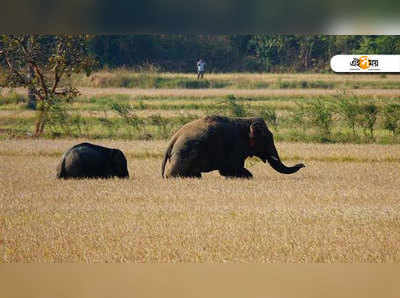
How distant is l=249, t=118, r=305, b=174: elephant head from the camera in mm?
11039

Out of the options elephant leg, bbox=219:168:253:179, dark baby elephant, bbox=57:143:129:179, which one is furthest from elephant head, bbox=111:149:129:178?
elephant leg, bbox=219:168:253:179

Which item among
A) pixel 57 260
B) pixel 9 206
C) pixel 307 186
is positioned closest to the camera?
pixel 57 260

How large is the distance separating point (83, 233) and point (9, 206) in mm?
1538

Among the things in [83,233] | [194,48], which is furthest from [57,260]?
[194,48]

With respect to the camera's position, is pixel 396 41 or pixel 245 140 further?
pixel 245 140

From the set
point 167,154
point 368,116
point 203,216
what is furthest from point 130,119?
point 203,216

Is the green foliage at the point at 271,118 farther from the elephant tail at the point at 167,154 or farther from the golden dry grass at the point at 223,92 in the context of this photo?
the elephant tail at the point at 167,154

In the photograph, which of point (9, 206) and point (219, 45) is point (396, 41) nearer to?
point (9, 206)

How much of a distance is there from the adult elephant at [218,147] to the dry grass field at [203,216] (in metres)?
0.24

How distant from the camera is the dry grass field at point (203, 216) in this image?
22.7 ft

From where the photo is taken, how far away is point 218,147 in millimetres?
10734

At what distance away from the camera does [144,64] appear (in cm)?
1324

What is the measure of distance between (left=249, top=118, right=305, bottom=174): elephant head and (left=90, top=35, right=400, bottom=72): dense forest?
75 centimetres
